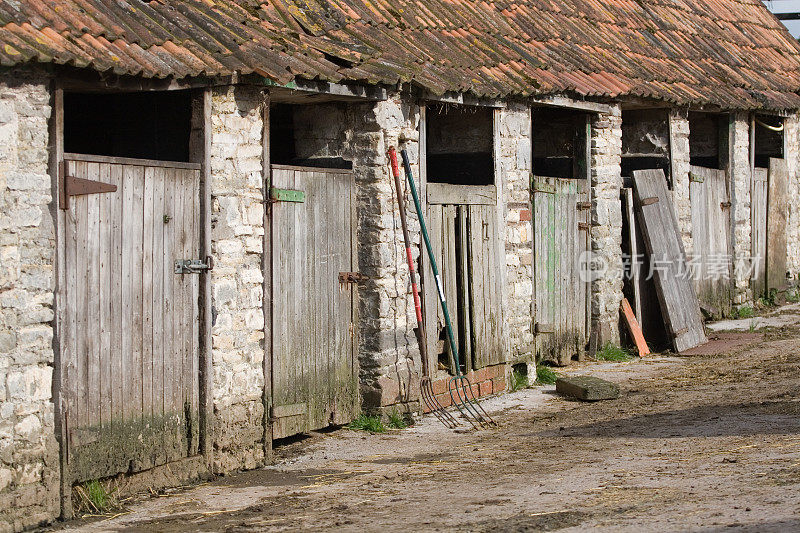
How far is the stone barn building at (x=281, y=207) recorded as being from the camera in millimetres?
6570

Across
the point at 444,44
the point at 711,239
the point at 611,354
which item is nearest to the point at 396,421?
the point at 444,44

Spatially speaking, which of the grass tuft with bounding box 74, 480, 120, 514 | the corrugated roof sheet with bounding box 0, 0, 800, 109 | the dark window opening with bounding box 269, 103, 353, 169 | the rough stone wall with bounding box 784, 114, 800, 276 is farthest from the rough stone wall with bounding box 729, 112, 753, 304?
the grass tuft with bounding box 74, 480, 120, 514

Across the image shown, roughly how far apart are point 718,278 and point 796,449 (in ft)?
27.9

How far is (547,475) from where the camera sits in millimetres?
7414

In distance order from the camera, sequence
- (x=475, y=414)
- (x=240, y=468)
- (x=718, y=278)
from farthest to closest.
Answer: (x=718, y=278), (x=475, y=414), (x=240, y=468)

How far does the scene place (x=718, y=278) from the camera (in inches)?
619

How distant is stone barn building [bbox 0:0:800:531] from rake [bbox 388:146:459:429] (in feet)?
0.31

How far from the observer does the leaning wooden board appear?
13.5 meters

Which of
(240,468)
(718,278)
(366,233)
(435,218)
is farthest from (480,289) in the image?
(718,278)

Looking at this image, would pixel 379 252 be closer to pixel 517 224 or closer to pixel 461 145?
pixel 461 145

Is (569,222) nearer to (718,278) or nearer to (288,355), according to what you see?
(718,278)

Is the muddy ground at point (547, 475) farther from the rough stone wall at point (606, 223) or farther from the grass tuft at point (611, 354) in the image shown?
the rough stone wall at point (606, 223)

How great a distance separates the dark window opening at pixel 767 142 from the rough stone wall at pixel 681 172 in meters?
3.29

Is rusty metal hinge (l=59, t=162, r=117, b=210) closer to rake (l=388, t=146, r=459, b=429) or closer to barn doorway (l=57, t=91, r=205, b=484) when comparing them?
barn doorway (l=57, t=91, r=205, b=484)
